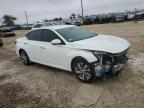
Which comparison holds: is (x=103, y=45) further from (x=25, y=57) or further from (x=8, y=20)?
(x=8, y=20)

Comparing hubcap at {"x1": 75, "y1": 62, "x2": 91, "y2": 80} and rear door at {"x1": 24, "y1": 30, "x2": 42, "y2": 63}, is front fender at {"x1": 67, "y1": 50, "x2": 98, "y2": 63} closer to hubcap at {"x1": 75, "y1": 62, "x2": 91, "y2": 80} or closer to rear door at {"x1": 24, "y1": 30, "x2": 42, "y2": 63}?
hubcap at {"x1": 75, "y1": 62, "x2": 91, "y2": 80}

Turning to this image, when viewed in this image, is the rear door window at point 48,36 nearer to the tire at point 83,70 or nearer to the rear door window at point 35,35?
the rear door window at point 35,35

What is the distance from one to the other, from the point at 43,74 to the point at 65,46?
1.54 meters

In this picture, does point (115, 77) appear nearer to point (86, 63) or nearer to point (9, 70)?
point (86, 63)

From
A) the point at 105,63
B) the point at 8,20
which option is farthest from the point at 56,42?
the point at 8,20

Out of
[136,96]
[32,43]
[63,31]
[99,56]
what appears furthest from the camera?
[32,43]

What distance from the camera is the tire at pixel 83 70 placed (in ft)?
17.8

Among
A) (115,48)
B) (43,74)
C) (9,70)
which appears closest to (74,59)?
(115,48)

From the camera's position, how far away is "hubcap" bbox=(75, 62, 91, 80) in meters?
5.49

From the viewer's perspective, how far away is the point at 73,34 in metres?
6.54

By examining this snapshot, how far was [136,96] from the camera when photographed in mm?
4707

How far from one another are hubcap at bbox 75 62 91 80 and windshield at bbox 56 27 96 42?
3.01 ft

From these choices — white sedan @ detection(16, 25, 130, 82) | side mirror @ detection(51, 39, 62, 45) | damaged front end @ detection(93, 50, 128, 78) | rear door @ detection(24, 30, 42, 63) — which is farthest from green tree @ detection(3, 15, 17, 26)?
damaged front end @ detection(93, 50, 128, 78)

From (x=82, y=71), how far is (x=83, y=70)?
0.18ft
